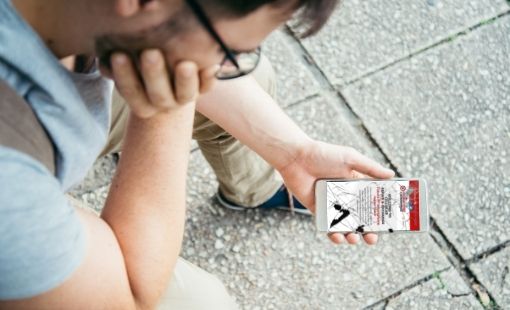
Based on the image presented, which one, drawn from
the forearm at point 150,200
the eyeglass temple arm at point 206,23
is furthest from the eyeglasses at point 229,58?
the forearm at point 150,200

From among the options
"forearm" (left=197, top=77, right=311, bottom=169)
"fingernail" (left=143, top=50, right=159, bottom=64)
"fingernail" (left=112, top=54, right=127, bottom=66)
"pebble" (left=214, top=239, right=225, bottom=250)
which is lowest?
"pebble" (left=214, top=239, right=225, bottom=250)

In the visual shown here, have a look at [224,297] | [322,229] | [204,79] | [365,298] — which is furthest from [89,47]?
[365,298]

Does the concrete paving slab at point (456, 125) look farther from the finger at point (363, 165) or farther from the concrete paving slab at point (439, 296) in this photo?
the finger at point (363, 165)

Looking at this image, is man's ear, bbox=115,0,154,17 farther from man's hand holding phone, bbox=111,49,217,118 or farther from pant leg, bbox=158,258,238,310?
pant leg, bbox=158,258,238,310

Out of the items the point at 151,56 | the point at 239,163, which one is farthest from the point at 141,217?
the point at 239,163

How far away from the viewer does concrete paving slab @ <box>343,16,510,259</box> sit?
2.49 metres

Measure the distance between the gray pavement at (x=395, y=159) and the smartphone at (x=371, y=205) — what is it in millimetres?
390

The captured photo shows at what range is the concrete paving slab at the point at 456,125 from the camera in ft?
8.16

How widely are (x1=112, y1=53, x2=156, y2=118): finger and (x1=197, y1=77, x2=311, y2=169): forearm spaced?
50 cm

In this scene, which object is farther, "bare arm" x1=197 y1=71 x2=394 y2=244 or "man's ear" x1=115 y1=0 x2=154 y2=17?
"bare arm" x1=197 y1=71 x2=394 y2=244

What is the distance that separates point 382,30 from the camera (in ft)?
9.46

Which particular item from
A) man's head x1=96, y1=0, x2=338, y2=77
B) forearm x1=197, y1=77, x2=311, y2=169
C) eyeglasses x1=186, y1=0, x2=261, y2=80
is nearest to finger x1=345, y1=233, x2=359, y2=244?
forearm x1=197, y1=77, x2=311, y2=169

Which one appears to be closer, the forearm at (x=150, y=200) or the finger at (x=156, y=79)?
the finger at (x=156, y=79)

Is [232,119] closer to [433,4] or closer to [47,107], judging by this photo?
[47,107]
